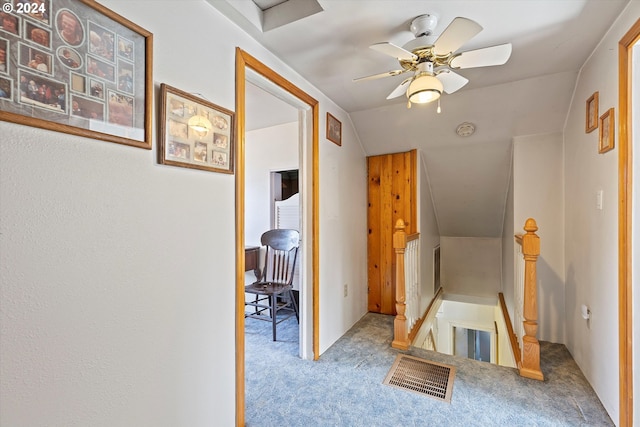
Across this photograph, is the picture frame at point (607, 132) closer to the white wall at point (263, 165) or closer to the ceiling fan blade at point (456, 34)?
the ceiling fan blade at point (456, 34)

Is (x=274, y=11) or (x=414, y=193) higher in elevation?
(x=274, y=11)

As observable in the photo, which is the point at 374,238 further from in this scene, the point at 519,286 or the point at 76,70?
the point at 76,70

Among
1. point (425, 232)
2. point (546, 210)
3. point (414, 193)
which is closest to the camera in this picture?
point (546, 210)

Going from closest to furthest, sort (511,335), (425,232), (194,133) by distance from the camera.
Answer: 1. (194,133)
2. (511,335)
3. (425,232)

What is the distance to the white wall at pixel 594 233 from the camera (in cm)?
157

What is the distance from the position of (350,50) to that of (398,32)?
32 centimetres

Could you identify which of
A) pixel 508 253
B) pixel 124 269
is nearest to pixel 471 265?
pixel 508 253

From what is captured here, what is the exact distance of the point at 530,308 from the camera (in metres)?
1.98

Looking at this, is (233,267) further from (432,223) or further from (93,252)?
(432,223)

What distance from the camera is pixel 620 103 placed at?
1.49m

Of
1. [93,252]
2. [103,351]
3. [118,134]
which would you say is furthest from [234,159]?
[103,351]

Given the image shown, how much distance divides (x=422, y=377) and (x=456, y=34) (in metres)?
2.14

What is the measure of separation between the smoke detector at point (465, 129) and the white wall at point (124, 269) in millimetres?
2064

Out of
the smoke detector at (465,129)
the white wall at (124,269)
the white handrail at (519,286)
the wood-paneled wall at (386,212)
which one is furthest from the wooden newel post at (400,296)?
the white wall at (124,269)
